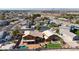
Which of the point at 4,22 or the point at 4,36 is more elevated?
the point at 4,22

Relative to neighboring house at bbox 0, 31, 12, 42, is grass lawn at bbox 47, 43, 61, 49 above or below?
below

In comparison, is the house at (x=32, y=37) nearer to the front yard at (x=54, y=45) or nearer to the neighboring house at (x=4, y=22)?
the front yard at (x=54, y=45)

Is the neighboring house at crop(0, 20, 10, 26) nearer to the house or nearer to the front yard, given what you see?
the house

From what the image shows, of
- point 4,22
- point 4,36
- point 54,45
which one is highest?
point 4,22

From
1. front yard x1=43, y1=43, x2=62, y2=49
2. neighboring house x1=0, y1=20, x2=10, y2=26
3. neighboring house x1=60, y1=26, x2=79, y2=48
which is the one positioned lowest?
front yard x1=43, y1=43, x2=62, y2=49

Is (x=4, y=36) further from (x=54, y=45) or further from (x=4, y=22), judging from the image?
(x=54, y=45)

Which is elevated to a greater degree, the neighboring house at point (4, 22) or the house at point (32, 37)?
the neighboring house at point (4, 22)

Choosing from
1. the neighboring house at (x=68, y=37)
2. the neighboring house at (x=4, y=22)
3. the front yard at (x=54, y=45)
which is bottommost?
the front yard at (x=54, y=45)

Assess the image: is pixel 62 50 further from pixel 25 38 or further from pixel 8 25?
pixel 8 25

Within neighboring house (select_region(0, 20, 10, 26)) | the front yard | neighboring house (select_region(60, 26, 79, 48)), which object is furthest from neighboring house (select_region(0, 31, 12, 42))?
neighboring house (select_region(60, 26, 79, 48))

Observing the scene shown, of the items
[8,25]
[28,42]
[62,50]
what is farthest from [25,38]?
[62,50]

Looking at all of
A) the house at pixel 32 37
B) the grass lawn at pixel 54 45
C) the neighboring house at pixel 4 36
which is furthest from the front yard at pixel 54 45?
the neighboring house at pixel 4 36

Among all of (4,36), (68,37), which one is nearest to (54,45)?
(68,37)
